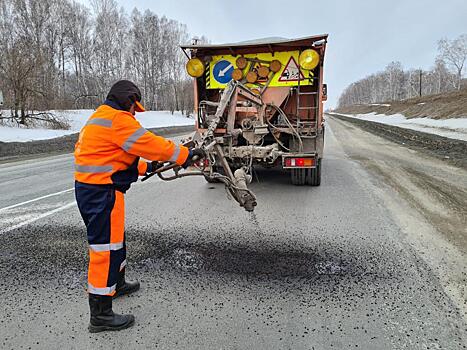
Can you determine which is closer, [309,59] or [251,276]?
[251,276]

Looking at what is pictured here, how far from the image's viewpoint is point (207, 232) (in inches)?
162

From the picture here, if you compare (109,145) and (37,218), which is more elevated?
(109,145)

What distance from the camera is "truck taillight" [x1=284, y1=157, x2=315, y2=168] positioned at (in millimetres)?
5609

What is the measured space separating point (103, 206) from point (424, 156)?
10.2m

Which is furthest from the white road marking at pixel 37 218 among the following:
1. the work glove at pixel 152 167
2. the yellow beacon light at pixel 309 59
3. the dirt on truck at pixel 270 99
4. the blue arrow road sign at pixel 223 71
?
the yellow beacon light at pixel 309 59

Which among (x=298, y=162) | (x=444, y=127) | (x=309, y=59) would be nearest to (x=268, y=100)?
(x=309, y=59)

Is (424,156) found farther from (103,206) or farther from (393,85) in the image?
(393,85)

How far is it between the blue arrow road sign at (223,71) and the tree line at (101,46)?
921 inches

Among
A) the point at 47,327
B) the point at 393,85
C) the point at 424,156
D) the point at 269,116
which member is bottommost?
the point at 47,327

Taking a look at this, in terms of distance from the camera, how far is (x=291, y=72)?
6.11 m

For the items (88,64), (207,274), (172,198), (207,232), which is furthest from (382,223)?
(88,64)

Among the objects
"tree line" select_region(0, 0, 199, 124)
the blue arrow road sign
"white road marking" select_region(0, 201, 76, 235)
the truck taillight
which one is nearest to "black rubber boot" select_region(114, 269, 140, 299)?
"white road marking" select_region(0, 201, 76, 235)

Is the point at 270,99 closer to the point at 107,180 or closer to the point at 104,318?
the point at 107,180

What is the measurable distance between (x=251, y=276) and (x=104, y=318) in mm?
1266
